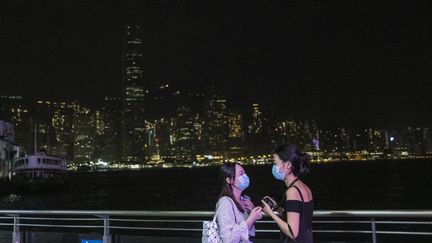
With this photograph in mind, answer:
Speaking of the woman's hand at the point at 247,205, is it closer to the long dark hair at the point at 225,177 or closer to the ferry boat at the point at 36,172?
the long dark hair at the point at 225,177

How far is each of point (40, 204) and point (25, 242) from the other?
51.9 meters

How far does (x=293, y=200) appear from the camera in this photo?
360cm

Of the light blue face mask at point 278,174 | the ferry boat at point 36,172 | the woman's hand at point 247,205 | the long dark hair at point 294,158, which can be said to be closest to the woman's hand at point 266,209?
the light blue face mask at point 278,174

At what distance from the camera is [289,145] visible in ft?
12.5

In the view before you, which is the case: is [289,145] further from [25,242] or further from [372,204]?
[372,204]

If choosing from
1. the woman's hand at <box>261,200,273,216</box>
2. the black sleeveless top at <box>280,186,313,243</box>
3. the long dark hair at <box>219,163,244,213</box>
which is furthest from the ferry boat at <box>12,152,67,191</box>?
the black sleeveless top at <box>280,186,313,243</box>

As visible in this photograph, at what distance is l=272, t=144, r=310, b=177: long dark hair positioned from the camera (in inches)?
148

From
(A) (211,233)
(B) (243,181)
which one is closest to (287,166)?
(B) (243,181)

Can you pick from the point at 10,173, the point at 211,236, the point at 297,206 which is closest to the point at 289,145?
the point at 297,206

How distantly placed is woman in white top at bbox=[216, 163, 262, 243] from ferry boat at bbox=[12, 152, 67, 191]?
66745 mm

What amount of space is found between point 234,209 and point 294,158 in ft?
2.14

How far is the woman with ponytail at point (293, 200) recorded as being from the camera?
141 inches

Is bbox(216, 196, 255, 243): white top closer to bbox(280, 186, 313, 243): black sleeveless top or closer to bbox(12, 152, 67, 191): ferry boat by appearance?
bbox(280, 186, 313, 243): black sleeveless top

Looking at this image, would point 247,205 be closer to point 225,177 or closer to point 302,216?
point 225,177
